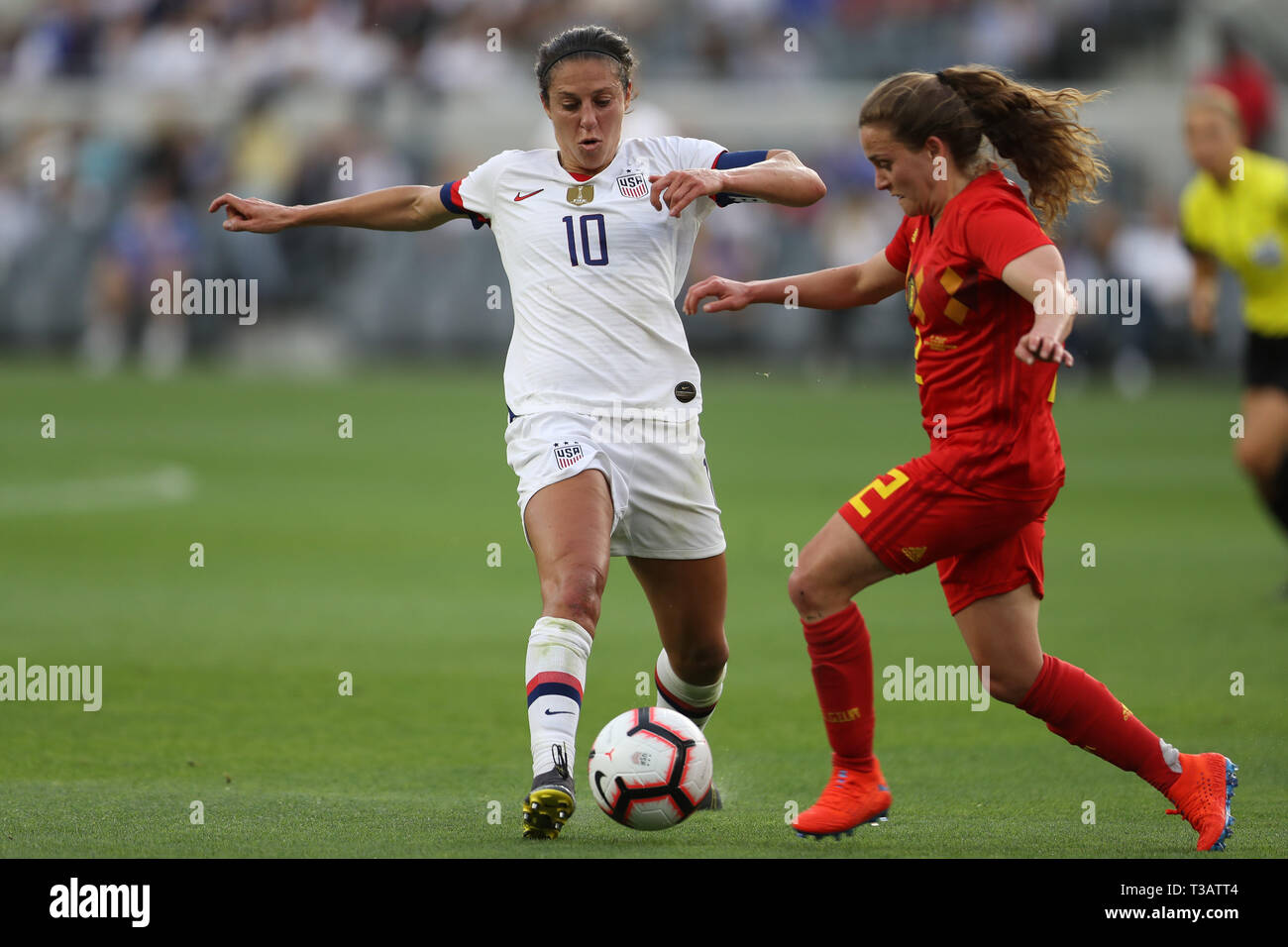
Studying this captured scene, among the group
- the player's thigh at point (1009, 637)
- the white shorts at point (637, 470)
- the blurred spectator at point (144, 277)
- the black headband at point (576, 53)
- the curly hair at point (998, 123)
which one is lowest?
the player's thigh at point (1009, 637)

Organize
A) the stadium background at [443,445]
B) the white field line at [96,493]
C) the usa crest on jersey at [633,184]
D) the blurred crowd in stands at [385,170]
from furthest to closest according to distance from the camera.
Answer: the blurred crowd in stands at [385,170] → the white field line at [96,493] → the stadium background at [443,445] → the usa crest on jersey at [633,184]

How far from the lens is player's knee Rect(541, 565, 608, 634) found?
5699 millimetres

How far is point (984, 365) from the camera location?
18.0 feet

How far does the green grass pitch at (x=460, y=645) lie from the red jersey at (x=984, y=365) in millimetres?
1146

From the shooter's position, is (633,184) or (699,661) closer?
(633,184)

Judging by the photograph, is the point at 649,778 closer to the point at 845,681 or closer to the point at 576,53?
the point at 845,681

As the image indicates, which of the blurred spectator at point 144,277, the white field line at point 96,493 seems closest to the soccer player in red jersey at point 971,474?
the white field line at point 96,493

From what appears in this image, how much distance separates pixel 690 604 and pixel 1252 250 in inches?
215

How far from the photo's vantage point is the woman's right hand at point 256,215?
644cm

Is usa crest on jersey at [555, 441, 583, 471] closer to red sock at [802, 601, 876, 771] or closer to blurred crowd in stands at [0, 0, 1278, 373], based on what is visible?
red sock at [802, 601, 876, 771]

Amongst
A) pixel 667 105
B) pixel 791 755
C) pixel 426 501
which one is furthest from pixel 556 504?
pixel 667 105

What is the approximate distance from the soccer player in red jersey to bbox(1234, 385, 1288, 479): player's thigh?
477 centimetres

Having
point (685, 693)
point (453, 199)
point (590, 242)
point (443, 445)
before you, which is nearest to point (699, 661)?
point (685, 693)

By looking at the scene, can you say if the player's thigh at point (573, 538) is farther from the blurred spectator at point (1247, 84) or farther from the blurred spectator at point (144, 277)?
the blurred spectator at point (144, 277)
